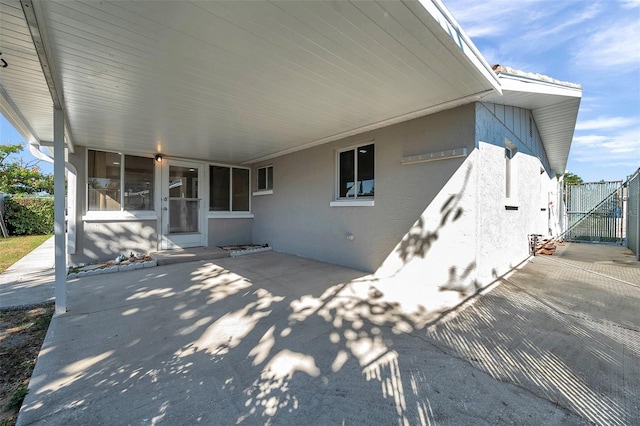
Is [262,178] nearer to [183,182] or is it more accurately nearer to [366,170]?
[183,182]

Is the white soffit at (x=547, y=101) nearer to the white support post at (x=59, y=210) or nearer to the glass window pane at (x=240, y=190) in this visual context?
the white support post at (x=59, y=210)

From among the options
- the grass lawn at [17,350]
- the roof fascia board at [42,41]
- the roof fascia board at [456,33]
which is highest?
the roof fascia board at [456,33]

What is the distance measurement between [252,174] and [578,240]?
1217 centimetres

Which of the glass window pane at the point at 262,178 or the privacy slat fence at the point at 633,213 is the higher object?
the glass window pane at the point at 262,178

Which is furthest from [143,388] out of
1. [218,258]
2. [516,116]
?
[516,116]

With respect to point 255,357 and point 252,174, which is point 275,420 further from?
point 252,174

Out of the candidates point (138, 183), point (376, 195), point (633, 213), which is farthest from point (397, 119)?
point (633, 213)

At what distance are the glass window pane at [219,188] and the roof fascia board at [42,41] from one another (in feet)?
15.7

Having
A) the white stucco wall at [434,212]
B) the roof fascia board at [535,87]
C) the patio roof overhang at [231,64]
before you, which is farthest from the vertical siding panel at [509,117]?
the patio roof overhang at [231,64]

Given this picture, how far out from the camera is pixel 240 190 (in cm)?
852

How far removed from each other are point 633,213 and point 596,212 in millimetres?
2904

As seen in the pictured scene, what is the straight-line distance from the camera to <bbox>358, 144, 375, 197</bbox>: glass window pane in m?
5.27

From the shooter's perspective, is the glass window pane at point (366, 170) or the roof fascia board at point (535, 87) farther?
the glass window pane at point (366, 170)

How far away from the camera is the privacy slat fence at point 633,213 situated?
667cm
